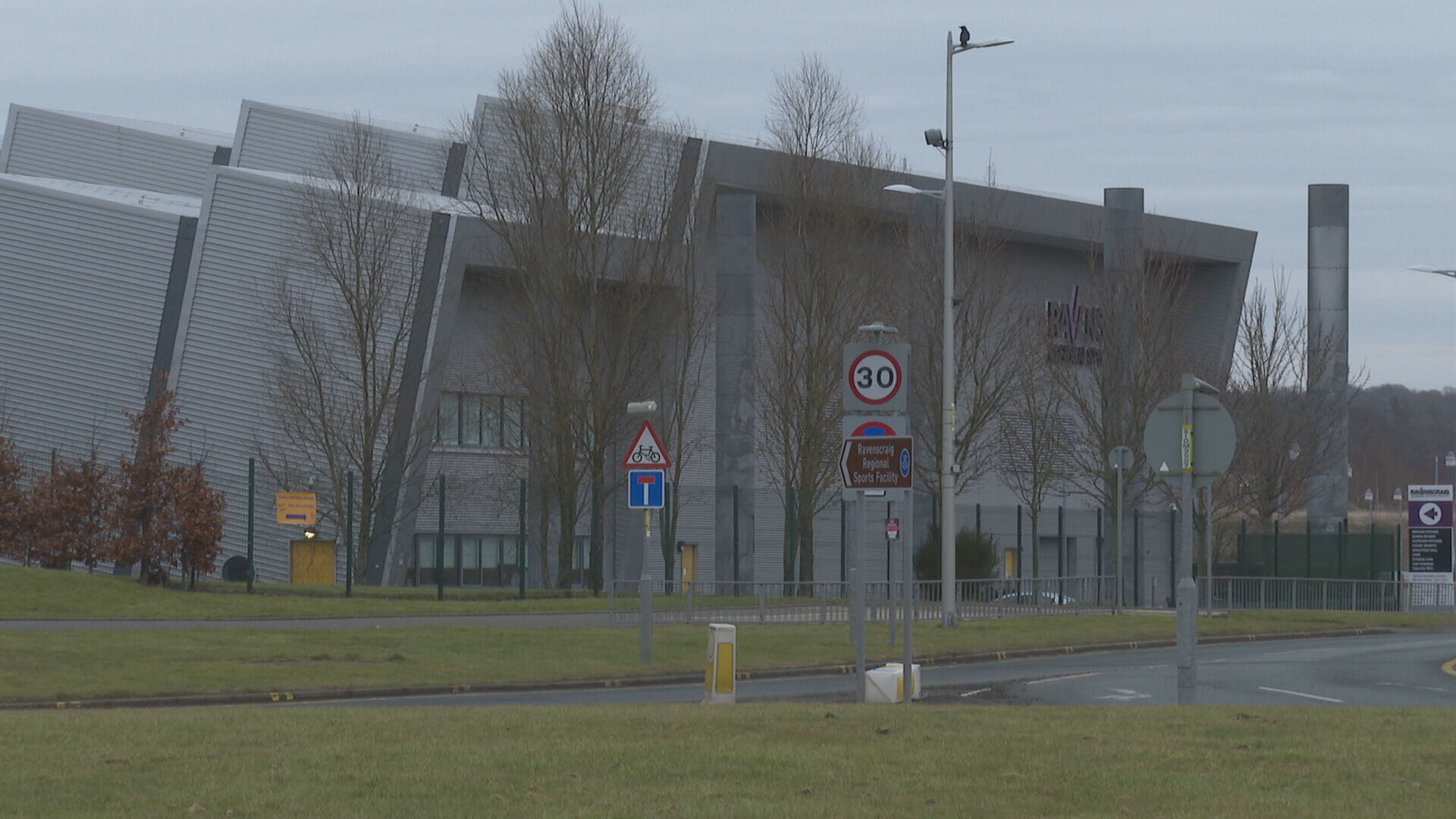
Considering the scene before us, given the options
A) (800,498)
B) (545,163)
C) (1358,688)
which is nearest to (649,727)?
(1358,688)

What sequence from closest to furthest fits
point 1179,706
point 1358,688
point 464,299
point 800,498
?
point 1179,706, point 1358,688, point 800,498, point 464,299

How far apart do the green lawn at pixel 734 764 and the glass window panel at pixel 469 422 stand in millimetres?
37620

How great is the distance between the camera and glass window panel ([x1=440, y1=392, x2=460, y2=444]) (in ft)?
167

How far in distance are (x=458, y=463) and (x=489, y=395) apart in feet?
8.48

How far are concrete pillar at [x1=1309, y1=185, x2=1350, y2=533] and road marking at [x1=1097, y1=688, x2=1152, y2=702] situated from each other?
43.5 metres

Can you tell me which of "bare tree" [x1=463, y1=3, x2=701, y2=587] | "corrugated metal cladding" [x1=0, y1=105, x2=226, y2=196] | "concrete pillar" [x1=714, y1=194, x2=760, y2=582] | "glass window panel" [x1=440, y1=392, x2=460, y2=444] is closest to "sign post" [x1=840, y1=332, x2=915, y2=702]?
"bare tree" [x1=463, y1=3, x2=701, y2=587]

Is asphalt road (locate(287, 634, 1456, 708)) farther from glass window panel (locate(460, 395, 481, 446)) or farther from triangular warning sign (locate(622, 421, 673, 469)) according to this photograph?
glass window panel (locate(460, 395, 481, 446))

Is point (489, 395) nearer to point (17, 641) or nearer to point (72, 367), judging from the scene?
point (72, 367)

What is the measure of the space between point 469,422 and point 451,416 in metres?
0.63

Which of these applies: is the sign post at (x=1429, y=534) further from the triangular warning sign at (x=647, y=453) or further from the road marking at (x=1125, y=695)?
the triangular warning sign at (x=647, y=453)

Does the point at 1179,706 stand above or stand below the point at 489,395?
below

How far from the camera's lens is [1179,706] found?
47.5 ft

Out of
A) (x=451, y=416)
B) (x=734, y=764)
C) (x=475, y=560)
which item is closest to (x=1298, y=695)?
(x=734, y=764)

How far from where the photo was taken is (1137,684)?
2128cm
